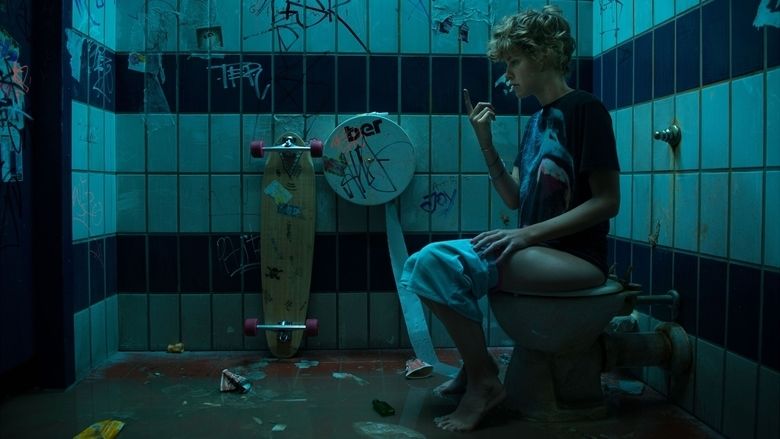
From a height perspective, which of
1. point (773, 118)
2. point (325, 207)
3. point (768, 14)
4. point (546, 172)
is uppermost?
point (768, 14)

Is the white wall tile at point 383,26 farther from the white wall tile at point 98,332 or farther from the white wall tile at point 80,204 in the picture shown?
the white wall tile at point 98,332

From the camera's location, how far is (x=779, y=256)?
171 centimetres

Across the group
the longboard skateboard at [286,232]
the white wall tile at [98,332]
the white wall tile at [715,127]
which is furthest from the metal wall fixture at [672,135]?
the white wall tile at [98,332]

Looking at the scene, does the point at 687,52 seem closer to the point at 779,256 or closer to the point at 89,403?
the point at 779,256

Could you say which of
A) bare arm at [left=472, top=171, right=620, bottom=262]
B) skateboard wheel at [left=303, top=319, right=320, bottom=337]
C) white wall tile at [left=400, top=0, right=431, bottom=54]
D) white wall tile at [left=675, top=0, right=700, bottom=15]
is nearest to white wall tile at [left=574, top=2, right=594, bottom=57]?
white wall tile at [left=400, top=0, right=431, bottom=54]

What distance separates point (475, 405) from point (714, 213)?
2.88ft

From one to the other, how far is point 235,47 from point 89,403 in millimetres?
1469

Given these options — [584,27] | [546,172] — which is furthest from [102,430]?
[584,27]

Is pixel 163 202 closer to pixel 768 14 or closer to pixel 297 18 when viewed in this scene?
pixel 297 18

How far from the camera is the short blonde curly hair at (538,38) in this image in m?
2.08

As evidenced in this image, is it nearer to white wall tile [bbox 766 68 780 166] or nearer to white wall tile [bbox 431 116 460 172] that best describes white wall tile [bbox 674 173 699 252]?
white wall tile [bbox 766 68 780 166]

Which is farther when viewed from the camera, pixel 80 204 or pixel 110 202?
pixel 110 202

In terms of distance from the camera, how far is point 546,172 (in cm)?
209

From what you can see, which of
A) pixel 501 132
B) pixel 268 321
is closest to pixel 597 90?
pixel 501 132
